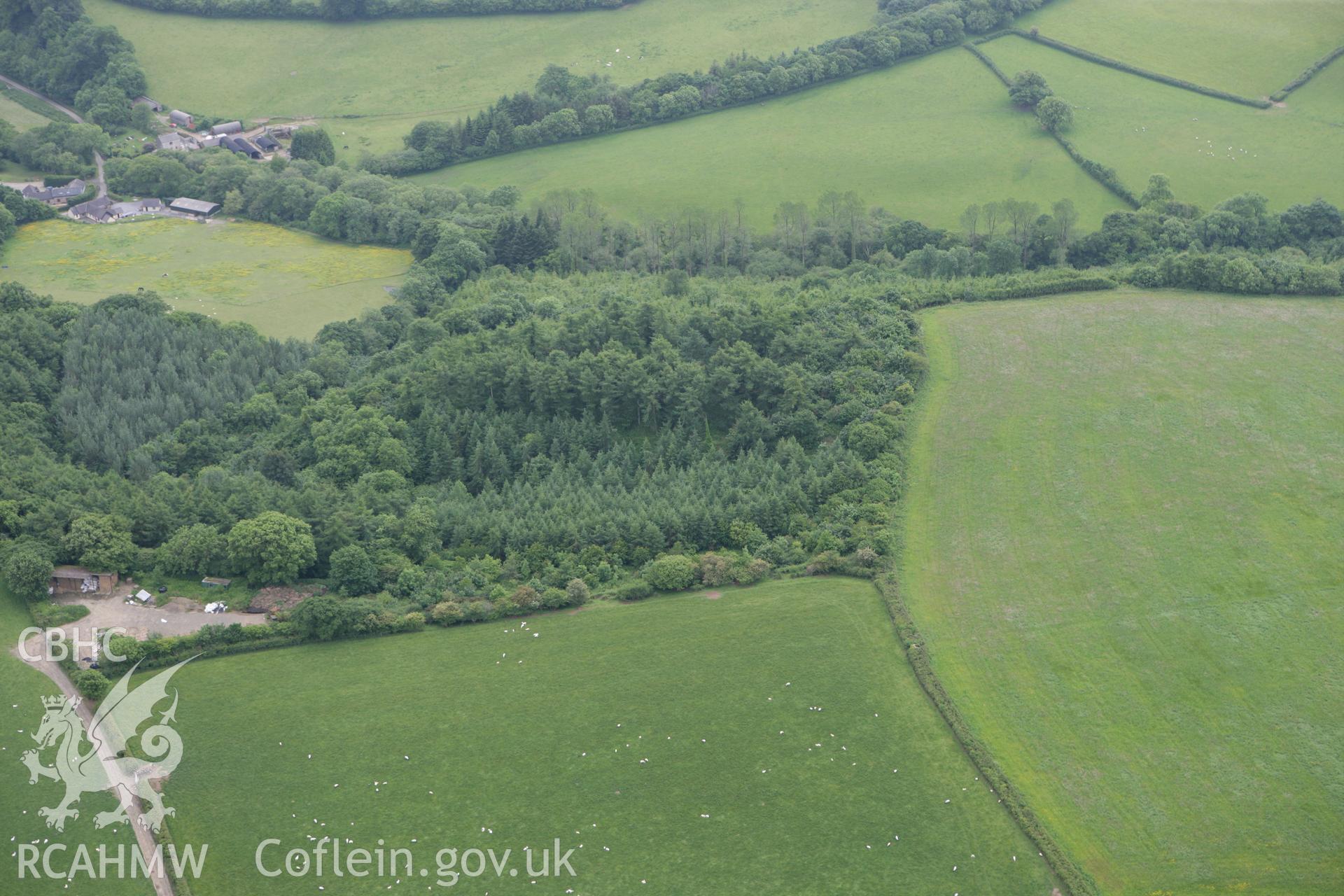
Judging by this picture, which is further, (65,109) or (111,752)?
(65,109)

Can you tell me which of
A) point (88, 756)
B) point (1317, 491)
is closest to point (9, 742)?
point (88, 756)

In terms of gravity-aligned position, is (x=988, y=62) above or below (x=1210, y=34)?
below

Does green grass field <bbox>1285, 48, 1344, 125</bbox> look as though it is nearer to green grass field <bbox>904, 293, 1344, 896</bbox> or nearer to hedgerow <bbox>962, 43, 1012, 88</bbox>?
hedgerow <bbox>962, 43, 1012, 88</bbox>

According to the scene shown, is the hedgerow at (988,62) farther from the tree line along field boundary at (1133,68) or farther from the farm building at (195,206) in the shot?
the farm building at (195,206)

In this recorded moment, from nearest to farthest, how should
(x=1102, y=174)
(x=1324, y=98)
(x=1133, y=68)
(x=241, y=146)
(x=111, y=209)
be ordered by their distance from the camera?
(x=1102, y=174) < (x=1324, y=98) < (x=111, y=209) < (x=1133, y=68) < (x=241, y=146)

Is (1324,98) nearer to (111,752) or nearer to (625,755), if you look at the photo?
(625,755)

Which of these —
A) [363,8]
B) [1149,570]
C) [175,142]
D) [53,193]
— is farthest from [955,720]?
[363,8]

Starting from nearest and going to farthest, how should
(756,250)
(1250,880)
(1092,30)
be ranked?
1. (1250,880)
2. (756,250)
3. (1092,30)

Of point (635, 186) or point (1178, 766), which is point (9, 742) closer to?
point (1178, 766)
